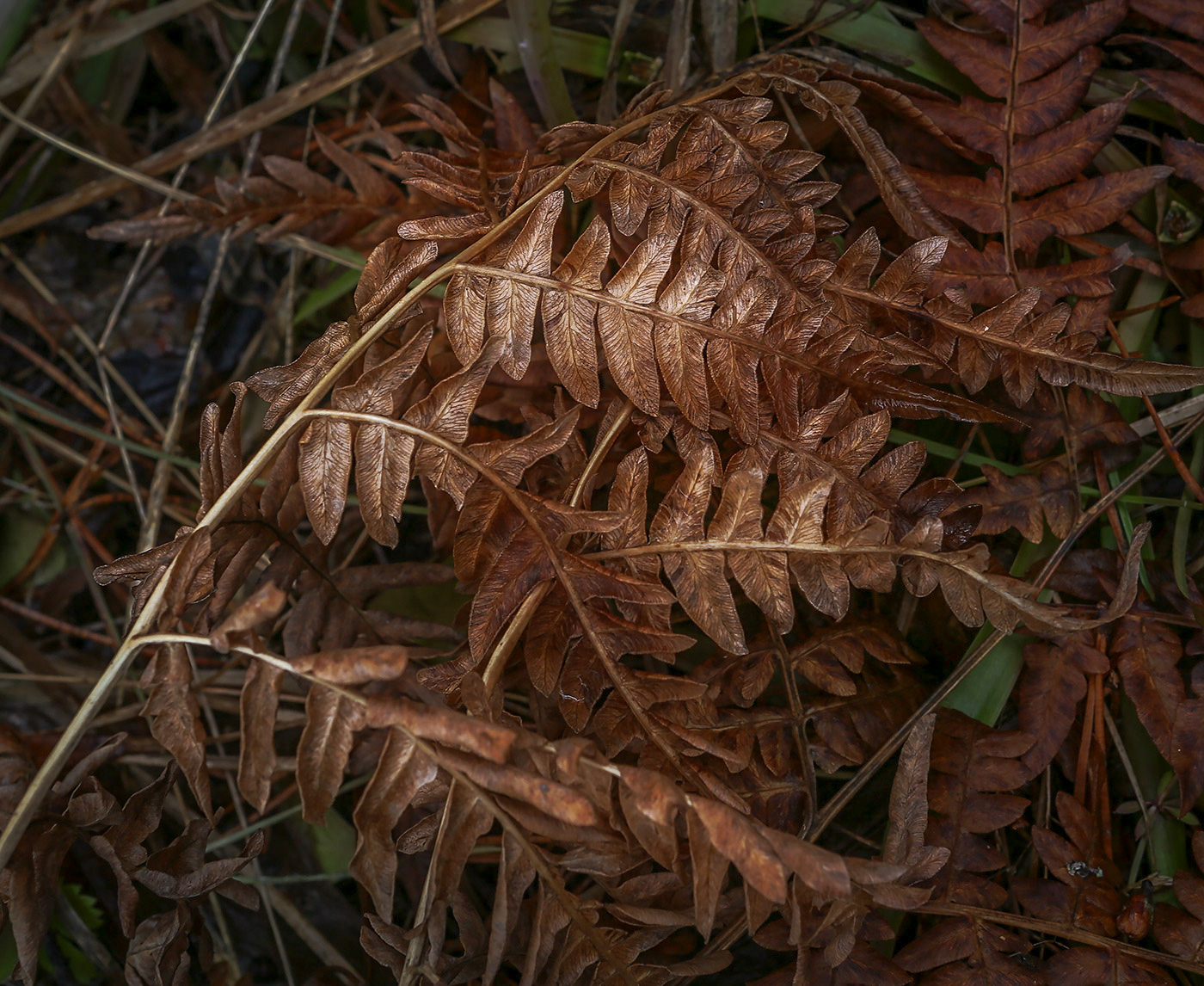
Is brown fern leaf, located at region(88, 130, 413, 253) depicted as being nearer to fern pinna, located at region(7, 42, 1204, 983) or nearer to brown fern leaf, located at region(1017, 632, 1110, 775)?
fern pinna, located at region(7, 42, 1204, 983)

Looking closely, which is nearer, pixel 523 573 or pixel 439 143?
pixel 523 573

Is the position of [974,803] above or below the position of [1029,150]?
below

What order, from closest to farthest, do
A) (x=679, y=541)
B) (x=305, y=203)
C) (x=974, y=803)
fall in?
(x=679, y=541)
(x=974, y=803)
(x=305, y=203)

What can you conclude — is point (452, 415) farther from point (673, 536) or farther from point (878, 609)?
point (878, 609)

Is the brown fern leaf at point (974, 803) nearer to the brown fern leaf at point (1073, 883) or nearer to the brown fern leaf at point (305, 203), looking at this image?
the brown fern leaf at point (1073, 883)

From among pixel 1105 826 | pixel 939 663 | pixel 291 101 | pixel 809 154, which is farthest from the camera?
pixel 291 101

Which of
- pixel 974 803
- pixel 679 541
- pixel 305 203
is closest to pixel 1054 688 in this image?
pixel 974 803

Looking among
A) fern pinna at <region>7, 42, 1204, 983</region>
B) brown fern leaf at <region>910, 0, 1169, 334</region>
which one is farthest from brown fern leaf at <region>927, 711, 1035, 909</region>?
brown fern leaf at <region>910, 0, 1169, 334</region>

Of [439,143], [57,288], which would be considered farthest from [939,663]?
[57,288]

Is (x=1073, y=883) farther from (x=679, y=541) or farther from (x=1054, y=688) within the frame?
(x=679, y=541)
